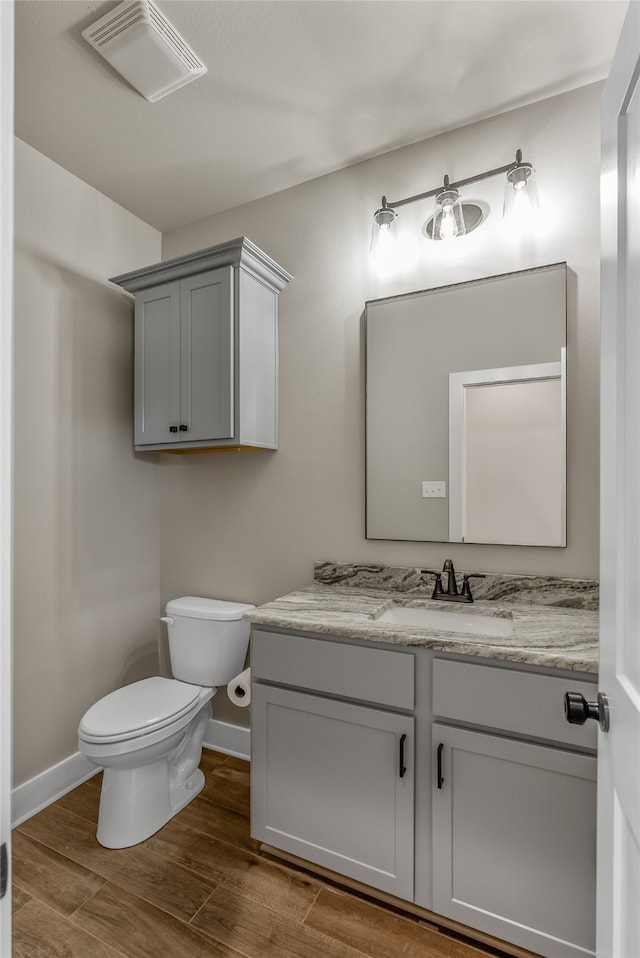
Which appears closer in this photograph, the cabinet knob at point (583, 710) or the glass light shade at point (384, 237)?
the cabinet knob at point (583, 710)

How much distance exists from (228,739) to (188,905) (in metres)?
0.84

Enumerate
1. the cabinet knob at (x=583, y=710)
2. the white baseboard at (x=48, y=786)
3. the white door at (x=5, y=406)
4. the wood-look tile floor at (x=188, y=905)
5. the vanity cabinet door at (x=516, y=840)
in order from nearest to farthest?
the white door at (x=5, y=406) < the cabinet knob at (x=583, y=710) < the vanity cabinet door at (x=516, y=840) < the wood-look tile floor at (x=188, y=905) < the white baseboard at (x=48, y=786)

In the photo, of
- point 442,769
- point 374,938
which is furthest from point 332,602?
point 374,938

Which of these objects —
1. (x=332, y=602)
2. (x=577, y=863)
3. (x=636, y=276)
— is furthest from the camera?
(x=332, y=602)

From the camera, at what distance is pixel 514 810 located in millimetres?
1271

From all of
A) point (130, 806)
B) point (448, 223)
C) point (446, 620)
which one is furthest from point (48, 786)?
point (448, 223)

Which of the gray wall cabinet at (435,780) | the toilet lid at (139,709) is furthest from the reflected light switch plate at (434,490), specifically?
the toilet lid at (139,709)

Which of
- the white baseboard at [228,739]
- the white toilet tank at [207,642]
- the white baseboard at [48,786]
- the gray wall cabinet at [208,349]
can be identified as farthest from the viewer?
the white baseboard at [228,739]

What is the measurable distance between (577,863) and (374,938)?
0.62m

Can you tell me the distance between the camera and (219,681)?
82.5 inches

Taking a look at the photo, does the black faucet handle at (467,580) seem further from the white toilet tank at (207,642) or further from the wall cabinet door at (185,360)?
the wall cabinet door at (185,360)

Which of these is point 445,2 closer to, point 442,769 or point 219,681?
point 442,769

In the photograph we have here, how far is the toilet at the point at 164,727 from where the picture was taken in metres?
1.69

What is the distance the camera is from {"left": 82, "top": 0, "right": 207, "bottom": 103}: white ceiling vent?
1.41m
